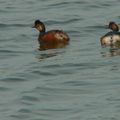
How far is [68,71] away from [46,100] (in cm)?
245

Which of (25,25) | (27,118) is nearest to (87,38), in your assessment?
(25,25)

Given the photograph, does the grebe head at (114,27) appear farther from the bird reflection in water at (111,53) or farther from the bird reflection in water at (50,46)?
the bird reflection in water at (111,53)

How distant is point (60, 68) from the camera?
57.6 ft

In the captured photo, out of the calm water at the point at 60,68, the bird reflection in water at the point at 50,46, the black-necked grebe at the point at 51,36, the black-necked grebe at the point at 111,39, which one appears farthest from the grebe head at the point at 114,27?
the bird reflection in water at the point at 50,46

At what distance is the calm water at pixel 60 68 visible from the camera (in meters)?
14.1

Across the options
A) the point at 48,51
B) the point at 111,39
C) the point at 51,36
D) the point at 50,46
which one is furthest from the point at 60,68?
the point at 51,36

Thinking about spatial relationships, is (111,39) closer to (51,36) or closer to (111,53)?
(111,53)

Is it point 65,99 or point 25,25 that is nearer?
point 65,99

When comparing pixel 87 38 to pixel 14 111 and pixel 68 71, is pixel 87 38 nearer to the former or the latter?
pixel 68 71

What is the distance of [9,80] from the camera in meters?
16.5

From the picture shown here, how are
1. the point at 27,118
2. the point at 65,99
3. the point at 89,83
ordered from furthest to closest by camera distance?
the point at 89,83, the point at 65,99, the point at 27,118

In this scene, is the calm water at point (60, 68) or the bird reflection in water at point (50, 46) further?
the bird reflection in water at point (50, 46)

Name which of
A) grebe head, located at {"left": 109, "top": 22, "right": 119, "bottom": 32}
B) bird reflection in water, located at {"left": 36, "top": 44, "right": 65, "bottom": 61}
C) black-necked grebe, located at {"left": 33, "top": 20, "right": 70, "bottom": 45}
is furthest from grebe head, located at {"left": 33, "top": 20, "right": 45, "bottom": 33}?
grebe head, located at {"left": 109, "top": 22, "right": 119, "bottom": 32}

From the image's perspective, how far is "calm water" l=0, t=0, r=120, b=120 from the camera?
14.1 metres
